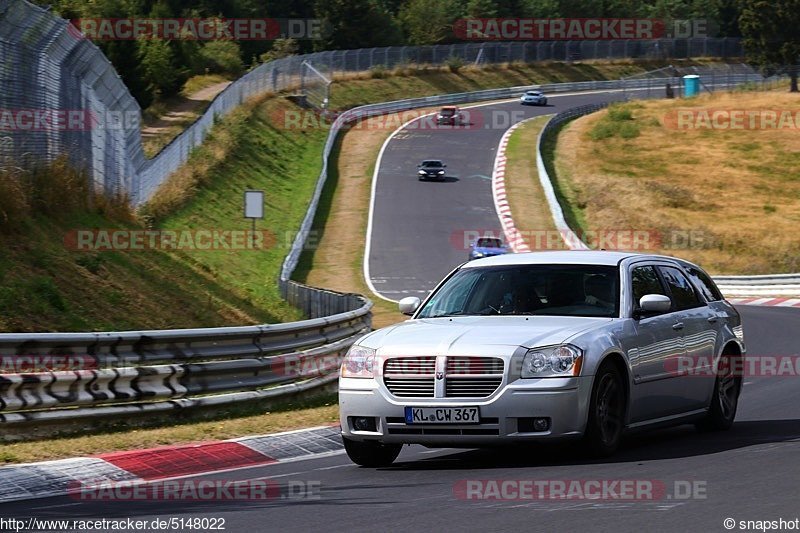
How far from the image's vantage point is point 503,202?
5697cm

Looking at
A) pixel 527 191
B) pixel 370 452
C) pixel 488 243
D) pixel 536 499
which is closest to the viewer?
pixel 536 499

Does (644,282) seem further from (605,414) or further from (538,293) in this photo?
(605,414)

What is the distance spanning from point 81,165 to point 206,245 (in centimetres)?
1730

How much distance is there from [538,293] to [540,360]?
128 centimetres

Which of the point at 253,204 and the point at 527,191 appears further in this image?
the point at 527,191

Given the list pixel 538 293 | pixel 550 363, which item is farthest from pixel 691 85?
pixel 550 363

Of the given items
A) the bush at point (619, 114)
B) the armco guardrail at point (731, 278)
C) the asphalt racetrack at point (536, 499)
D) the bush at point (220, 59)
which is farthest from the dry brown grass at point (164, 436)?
the bush at point (220, 59)

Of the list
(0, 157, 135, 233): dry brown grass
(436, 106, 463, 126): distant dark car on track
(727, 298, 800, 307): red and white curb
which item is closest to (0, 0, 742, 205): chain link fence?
(0, 157, 135, 233): dry brown grass

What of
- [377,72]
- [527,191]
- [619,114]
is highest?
[377,72]

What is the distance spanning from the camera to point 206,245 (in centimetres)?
3925

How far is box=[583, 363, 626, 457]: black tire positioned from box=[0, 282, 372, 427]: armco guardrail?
4.85 m

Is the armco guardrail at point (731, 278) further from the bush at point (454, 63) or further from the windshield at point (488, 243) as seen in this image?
the bush at point (454, 63)

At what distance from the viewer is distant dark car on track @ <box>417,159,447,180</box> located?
62.2 m

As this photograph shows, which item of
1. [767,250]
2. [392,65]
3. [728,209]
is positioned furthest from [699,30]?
[767,250]
